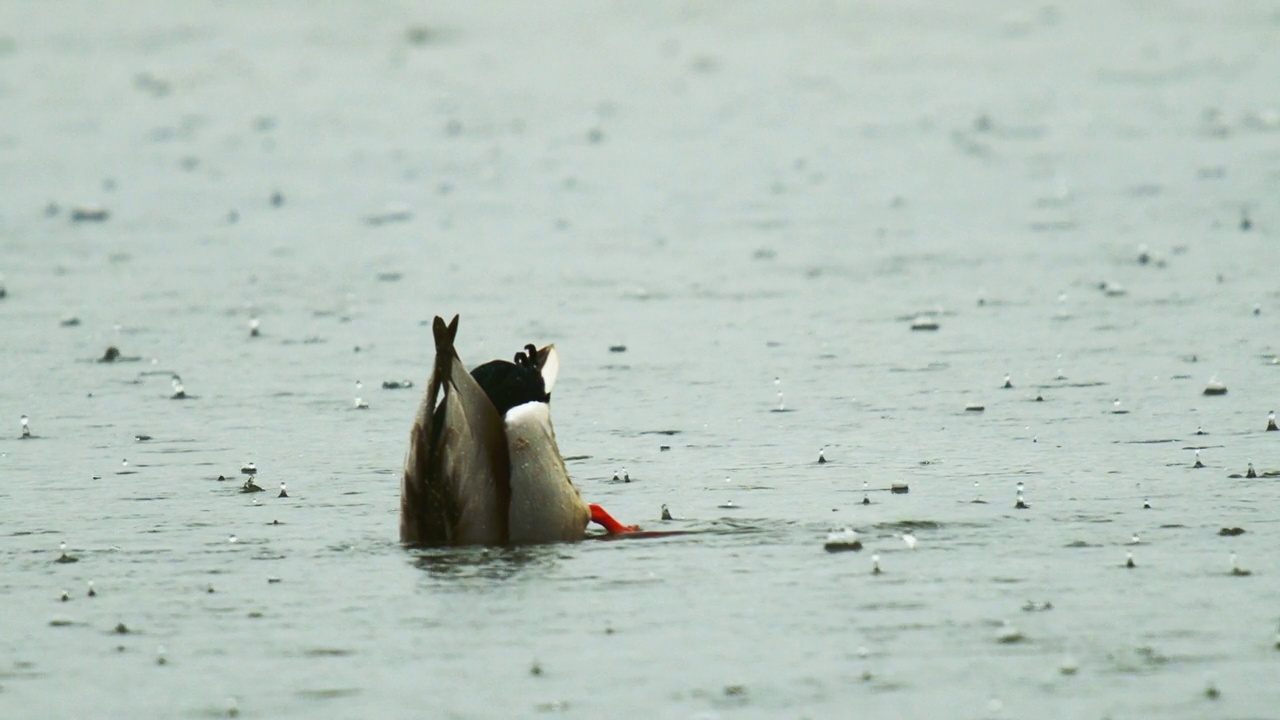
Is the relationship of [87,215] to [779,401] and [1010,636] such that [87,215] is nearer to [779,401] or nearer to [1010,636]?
[779,401]

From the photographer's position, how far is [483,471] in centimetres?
939

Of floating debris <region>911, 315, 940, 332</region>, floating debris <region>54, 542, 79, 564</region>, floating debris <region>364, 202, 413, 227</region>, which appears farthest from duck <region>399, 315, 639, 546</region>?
floating debris <region>364, 202, 413, 227</region>

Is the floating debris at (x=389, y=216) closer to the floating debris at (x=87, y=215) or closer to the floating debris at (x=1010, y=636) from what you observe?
the floating debris at (x=87, y=215)

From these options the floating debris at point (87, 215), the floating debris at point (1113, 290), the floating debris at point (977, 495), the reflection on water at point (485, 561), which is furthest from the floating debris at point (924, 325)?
the floating debris at point (87, 215)

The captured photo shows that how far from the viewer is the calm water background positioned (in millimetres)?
7625

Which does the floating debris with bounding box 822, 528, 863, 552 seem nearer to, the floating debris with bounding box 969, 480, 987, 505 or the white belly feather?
the floating debris with bounding box 969, 480, 987, 505

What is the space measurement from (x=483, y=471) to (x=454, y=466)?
0.15 meters

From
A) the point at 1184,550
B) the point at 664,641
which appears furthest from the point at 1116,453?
the point at 664,641

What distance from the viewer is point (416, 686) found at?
7.30 m

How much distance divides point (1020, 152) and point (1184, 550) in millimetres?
16767

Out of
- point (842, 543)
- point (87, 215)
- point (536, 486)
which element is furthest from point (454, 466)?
point (87, 215)

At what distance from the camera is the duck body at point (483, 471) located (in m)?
9.29

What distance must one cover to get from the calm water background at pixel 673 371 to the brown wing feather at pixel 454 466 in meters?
0.24

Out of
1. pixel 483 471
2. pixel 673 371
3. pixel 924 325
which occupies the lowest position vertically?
pixel 483 471
